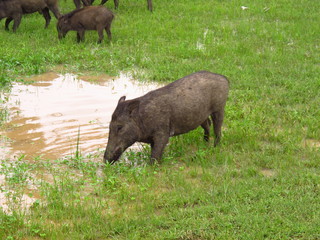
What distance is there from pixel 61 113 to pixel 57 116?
0.51ft

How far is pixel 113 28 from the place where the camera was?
52.1 feet

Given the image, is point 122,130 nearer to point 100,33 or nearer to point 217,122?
point 217,122

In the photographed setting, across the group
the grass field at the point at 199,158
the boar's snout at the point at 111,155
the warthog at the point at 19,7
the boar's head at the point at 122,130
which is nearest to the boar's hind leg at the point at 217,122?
the grass field at the point at 199,158

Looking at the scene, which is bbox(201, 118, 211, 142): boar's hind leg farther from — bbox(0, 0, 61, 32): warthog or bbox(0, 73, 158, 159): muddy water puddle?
bbox(0, 0, 61, 32): warthog

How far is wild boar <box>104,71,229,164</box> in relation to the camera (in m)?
7.88

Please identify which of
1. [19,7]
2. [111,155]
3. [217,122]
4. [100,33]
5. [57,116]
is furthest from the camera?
Result: [19,7]

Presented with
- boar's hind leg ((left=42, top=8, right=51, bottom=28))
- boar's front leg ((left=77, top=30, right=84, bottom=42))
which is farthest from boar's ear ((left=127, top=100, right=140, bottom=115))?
boar's hind leg ((left=42, top=8, right=51, bottom=28))

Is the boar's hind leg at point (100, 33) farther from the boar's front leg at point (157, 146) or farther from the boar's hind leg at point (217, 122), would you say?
the boar's front leg at point (157, 146)

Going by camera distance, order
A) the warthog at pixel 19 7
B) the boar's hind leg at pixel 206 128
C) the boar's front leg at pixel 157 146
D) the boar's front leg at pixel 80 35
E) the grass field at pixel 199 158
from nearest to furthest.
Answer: the grass field at pixel 199 158 → the boar's front leg at pixel 157 146 → the boar's hind leg at pixel 206 128 → the boar's front leg at pixel 80 35 → the warthog at pixel 19 7

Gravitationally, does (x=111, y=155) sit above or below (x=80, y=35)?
above

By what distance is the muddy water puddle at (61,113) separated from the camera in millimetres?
8773

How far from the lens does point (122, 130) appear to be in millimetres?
7863

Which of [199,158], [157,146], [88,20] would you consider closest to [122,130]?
[157,146]

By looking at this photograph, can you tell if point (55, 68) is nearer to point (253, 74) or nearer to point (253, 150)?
point (253, 74)
